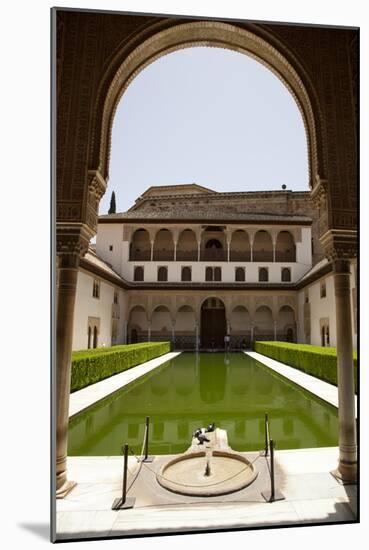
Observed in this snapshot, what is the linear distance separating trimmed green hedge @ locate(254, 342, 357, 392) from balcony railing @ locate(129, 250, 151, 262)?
9.59 metres

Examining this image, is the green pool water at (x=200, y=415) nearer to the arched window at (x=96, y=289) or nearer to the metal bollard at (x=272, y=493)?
the metal bollard at (x=272, y=493)

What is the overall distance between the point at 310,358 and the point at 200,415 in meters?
6.01

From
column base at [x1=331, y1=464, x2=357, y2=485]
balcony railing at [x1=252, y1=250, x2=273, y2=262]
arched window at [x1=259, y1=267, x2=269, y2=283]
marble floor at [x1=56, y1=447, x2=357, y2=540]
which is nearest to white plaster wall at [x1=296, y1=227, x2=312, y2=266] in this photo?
balcony railing at [x1=252, y1=250, x2=273, y2=262]

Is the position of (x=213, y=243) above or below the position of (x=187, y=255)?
above

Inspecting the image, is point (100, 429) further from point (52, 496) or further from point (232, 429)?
point (52, 496)

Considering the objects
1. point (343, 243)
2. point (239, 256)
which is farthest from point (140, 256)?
point (343, 243)

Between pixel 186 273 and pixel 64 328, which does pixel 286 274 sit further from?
pixel 64 328

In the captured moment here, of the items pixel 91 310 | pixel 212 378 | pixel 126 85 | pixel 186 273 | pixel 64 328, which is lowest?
pixel 212 378

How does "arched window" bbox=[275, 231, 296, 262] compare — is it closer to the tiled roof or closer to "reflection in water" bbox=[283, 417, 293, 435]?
the tiled roof

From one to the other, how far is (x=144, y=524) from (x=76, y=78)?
14.6ft

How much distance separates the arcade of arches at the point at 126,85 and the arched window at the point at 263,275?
2160cm

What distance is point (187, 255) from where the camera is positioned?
25672mm

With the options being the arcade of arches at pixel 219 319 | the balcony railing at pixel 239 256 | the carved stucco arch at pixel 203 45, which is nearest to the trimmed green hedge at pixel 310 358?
the arcade of arches at pixel 219 319

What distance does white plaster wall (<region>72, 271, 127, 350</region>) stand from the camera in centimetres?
1575
